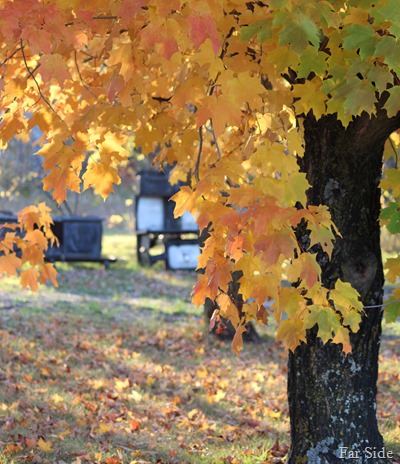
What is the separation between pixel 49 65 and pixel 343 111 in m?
1.54

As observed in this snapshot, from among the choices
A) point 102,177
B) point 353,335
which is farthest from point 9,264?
point 353,335

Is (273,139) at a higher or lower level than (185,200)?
higher

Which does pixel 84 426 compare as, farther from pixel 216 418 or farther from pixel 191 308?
pixel 191 308

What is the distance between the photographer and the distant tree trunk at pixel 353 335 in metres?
Answer: 4.40

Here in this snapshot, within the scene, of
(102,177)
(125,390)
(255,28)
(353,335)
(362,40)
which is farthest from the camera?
(125,390)

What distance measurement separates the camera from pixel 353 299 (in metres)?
3.63

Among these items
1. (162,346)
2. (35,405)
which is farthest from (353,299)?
→ (162,346)

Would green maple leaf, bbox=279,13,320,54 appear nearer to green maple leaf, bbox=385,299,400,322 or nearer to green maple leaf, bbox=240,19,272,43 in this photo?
green maple leaf, bbox=240,19,272,43

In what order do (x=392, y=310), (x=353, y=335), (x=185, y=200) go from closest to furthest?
(x=185, y=200) < (x=392, y=310) < (x=353, y=335)

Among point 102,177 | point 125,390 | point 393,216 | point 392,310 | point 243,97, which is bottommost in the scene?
point 125,390

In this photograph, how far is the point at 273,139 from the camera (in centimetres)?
371

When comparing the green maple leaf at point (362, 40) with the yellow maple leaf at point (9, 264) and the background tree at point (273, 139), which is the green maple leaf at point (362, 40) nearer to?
the background tree at point (273, 139)

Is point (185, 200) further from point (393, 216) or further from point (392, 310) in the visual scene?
point (392, 310)

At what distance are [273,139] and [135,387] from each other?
447 cm
